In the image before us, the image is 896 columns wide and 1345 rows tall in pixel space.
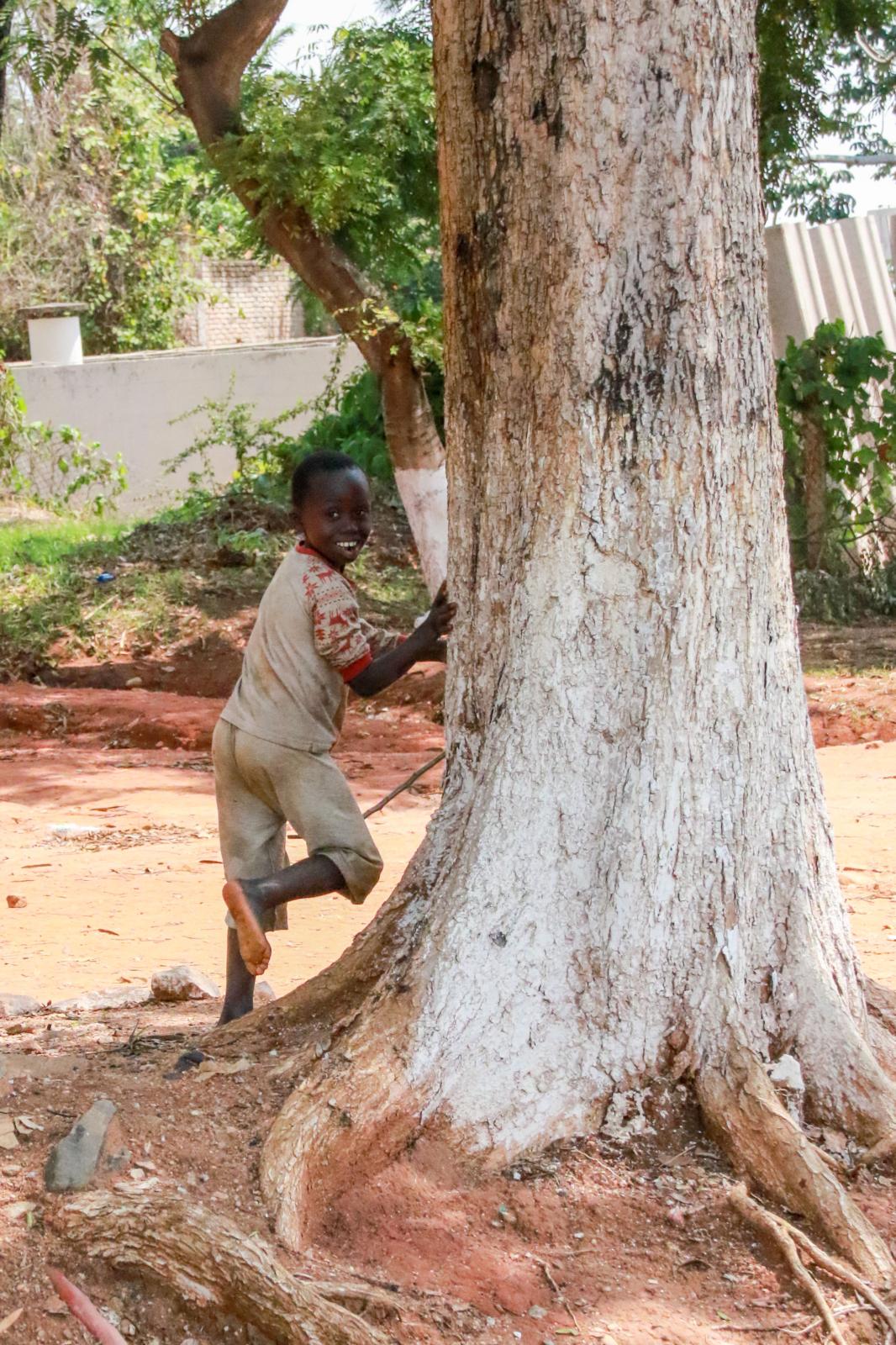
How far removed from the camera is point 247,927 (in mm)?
3244

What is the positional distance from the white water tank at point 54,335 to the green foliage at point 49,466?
1422 mm

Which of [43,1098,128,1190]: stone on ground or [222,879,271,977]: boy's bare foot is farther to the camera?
[222,879,271,977]: boy's bare foot

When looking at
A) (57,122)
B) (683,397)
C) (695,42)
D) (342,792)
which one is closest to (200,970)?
(342,792)

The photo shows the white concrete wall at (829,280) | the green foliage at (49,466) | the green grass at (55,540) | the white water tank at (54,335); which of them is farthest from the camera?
the white water tank at (54,335)

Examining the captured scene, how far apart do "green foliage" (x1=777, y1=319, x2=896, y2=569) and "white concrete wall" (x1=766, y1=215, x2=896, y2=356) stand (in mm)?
493

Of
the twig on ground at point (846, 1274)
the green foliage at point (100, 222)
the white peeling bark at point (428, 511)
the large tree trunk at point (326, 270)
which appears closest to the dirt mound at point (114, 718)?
the white peeling bark at point (428, 511)

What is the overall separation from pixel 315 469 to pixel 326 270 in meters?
6.49

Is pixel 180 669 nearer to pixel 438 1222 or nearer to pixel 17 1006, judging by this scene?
pixel 17 1006

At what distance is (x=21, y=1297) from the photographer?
2.34 metres

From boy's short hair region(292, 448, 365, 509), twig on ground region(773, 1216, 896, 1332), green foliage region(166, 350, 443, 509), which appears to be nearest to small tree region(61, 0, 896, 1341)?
twig on ground region(773, 1216, 896, 1332)

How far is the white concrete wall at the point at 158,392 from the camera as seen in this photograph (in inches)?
695

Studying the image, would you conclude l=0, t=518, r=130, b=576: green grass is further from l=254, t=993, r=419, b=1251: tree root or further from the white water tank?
l=254, t=993, r=419, b=1251: tree root

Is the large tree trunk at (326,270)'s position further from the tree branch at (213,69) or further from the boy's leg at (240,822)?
the boy's leg at (240,822)

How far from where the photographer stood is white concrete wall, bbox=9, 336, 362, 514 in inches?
695
